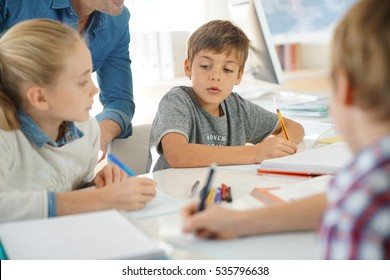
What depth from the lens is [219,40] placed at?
171 centimetres

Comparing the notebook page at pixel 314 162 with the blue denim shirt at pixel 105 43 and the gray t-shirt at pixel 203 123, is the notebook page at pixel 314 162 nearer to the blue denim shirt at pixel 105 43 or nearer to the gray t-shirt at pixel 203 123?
the gray t-shirt at pixel 203 123

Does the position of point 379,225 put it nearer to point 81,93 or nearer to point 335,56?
point 335,56

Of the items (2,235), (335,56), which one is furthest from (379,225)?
(2,235)

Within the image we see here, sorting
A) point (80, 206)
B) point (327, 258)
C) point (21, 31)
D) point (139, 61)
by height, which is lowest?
point (139, 61)

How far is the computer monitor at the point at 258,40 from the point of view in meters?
2.25

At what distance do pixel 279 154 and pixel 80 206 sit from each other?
60cm

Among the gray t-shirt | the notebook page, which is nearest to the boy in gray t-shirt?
the gray t-shirt

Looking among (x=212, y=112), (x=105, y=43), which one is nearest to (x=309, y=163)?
(x=212, y=112)

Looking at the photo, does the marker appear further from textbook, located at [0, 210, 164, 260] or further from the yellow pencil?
textbook, located at [0, 210, 164, 260]

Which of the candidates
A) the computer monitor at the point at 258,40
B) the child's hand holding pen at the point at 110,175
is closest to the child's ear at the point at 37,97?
the child's hand holding pen at the point at 110,175

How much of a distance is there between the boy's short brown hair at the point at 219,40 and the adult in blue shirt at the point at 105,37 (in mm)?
313

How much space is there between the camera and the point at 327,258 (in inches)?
25.0

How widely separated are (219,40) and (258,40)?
2.25ft

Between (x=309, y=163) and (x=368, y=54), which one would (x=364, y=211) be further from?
(x=309, y=163)
